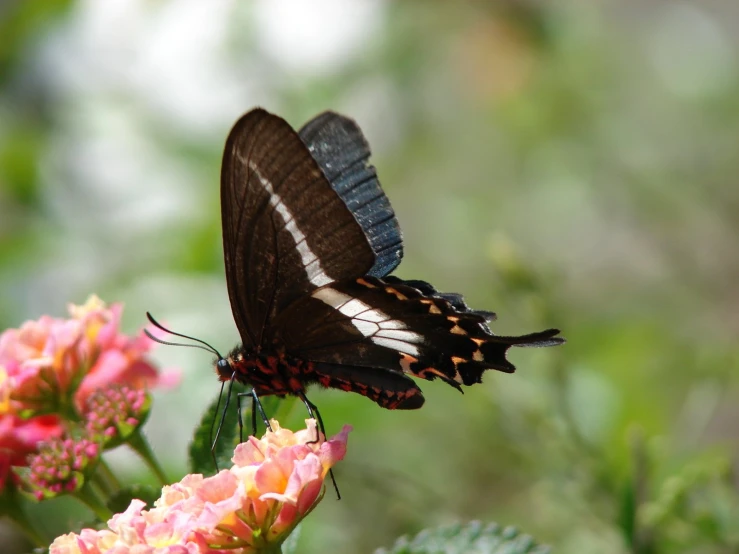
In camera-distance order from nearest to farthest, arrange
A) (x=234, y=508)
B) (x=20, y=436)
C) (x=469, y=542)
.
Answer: (x=234, y=508) < (x=469, y=542) < (x=20, y=436)

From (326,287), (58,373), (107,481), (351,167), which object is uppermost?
(351,167)

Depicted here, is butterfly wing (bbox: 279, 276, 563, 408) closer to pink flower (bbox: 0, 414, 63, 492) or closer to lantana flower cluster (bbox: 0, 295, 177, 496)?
lantana flower cluster (bbox: 0, 295, 177, 496)

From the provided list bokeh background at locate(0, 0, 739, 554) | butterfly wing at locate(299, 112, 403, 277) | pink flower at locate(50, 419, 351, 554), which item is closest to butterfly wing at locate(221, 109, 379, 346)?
butterfly wing at locate(299, 112, 403, 277)

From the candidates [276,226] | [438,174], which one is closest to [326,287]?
[276,226]

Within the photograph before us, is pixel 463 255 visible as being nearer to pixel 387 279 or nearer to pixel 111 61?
pixel 111 61

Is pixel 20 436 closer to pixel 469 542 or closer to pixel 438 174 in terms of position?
pixel 469 542

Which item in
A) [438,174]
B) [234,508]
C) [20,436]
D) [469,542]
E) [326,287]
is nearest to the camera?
[234,508]

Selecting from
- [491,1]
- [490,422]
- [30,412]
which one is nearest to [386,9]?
[491,1]
